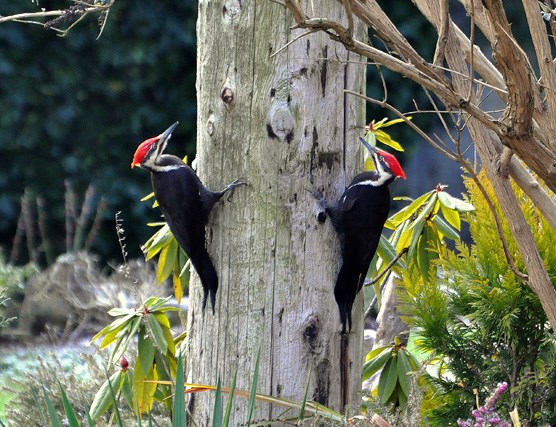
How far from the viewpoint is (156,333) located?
3.04 m

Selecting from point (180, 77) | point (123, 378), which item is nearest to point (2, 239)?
point (180, 77)

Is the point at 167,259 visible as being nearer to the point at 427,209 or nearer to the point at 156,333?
the point at 156,333

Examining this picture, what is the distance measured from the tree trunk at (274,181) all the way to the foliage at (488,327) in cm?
39

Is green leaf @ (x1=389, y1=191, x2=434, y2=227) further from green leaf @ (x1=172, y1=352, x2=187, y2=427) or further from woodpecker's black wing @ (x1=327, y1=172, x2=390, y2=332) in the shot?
green leaf @ (x1=172, y1=352, x2=187, y2=427)

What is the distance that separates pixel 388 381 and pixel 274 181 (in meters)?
1.01

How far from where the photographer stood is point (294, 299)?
105 inches

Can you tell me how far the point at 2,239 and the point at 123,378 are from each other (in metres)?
3.82

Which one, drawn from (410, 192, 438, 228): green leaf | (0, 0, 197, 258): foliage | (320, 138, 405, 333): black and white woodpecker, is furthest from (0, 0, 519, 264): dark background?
(320, 138, 405, 333): black and white woodpecker

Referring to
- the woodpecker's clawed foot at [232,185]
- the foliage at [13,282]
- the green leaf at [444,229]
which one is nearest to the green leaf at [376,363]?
the green leaf at [444,229]

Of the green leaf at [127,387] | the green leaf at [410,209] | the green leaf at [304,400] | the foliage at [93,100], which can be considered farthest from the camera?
the foliage at [93,100]

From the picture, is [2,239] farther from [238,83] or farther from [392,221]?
[238,83]

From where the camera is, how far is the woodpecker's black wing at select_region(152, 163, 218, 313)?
103 inches

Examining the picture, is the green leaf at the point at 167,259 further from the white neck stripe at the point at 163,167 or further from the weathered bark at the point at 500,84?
the weathered bark at the point at 500,84

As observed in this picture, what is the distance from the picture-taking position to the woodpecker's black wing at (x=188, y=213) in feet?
8.57
